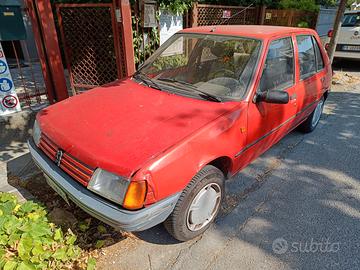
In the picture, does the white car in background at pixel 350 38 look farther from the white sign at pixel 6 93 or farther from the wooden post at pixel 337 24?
the white sign at pixel 6 93

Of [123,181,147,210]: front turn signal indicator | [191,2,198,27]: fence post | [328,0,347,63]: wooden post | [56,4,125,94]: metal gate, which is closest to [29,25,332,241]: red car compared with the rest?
[123,181,147,210]: front turn signal indicator

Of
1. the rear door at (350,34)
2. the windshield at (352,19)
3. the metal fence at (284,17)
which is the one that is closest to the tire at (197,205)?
the metal fence at (284,17)

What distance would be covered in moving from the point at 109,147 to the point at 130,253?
982 millimetres

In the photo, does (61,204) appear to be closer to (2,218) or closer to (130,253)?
(2,218)

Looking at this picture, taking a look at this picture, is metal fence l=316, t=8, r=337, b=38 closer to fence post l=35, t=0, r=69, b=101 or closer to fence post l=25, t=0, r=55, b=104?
fence post l=35, t=0, r=69, b=101

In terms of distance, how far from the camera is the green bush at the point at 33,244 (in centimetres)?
201

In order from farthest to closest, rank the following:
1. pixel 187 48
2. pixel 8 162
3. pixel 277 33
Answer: pixel 8 162
pixel 187 48
pixel 277 33

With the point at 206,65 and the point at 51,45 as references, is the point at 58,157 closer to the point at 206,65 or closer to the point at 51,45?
the point at 206,65

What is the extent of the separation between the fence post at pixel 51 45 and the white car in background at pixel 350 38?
7946 millimetres

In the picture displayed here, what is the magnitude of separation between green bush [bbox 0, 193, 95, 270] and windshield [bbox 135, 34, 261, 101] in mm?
1706

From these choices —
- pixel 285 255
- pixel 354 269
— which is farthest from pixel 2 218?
pixel 354 269

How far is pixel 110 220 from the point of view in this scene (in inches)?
72.4

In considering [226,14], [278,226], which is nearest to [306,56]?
[278,226]

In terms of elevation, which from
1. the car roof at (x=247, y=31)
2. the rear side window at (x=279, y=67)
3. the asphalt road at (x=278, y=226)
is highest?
the car roof at (x=247, y=31)
